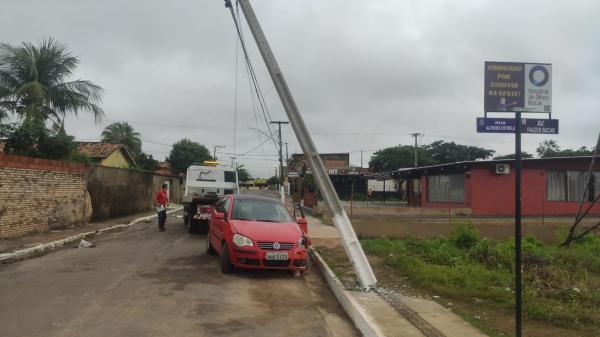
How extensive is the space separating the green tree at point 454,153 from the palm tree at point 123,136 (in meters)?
39.2

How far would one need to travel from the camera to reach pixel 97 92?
2250cm

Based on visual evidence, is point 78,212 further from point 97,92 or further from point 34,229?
point 97,92

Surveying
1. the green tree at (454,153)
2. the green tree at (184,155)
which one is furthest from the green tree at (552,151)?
the green tree at (184,155)

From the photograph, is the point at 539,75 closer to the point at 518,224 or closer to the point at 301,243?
the point at 518,224

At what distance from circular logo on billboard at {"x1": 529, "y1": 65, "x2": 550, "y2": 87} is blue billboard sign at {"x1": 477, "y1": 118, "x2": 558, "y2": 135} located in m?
0.39

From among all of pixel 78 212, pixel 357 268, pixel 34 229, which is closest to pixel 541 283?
pixel 357 268

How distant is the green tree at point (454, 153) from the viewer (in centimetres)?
6912

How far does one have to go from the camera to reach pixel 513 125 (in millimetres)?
5434

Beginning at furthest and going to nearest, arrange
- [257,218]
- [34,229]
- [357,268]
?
1. [34,229]
2. [257,218]
3. [357,268]

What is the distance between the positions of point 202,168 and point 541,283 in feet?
44.5

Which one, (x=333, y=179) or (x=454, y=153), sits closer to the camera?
(x=333, y=179)

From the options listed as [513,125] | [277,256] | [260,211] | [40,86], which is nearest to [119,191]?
[40,86]

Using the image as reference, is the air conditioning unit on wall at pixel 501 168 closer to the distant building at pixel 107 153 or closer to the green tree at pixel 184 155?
the distant building at pixel 107 153

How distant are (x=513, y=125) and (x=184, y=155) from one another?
5594 centimetres
